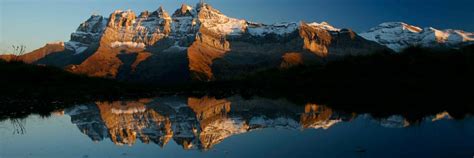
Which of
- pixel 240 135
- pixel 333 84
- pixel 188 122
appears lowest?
pixel 188 122

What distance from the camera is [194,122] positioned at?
26.8 metres

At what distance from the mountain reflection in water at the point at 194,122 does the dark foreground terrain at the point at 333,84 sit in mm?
4606

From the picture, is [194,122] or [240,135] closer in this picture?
[240,135]

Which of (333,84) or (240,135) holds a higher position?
(240,135)

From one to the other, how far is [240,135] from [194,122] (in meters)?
6.11

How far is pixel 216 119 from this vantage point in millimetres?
27406

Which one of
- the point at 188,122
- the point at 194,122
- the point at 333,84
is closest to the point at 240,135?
the point at 194,122

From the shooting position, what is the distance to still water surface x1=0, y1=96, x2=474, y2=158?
17.2 m

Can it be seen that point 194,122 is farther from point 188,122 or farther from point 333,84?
point 333,84

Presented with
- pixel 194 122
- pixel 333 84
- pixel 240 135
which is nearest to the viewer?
pixel 240 135

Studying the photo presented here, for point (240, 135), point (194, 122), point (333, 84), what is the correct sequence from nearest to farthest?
point (240, 135)
point (194, 122)
point (333, 84)

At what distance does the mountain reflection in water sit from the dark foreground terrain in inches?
181

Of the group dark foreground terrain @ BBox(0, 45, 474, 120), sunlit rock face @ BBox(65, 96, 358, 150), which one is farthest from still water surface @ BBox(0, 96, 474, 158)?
dark foreground terrain @ BBox(0, 45, 474, 120)

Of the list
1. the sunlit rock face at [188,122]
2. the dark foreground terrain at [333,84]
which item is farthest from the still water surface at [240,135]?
the dark foreground terrain at [333,84]
